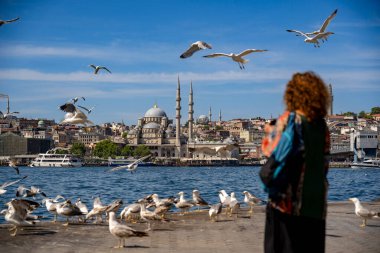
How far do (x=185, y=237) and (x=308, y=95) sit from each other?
11.8 feet

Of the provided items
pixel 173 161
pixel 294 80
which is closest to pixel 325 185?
pixel 294 80

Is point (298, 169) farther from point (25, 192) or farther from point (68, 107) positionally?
point (68, 107)

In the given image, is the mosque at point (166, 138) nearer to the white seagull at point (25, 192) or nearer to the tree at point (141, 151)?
the tree at point (141, 151)

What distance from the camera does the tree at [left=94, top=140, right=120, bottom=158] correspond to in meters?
93.7

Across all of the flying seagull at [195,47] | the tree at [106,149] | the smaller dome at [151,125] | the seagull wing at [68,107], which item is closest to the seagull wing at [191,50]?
the flying seagull at [195,47]

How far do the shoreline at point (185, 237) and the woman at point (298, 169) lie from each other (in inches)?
99.4

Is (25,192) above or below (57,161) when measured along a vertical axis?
above

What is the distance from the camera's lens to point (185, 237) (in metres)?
5.99

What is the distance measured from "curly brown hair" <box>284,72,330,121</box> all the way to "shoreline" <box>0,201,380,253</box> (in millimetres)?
2645

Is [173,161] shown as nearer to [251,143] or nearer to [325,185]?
[251,143]

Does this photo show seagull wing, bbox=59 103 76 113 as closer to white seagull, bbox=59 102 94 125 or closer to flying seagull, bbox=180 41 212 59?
white seagull, bbox=59 102 94 125

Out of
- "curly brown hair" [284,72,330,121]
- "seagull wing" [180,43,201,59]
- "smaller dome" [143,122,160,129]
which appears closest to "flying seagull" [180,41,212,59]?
"seagull wing" [180,43,201,59]

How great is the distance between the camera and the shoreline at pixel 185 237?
527 centimetres

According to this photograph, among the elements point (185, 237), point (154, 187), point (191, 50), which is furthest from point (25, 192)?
point (154, 187)
